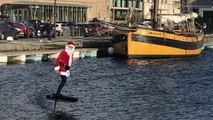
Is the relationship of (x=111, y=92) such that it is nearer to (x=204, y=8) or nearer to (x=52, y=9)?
(x=52, y=9)

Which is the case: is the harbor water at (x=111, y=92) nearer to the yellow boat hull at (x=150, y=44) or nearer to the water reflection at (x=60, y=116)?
the water reflection at (x=60, y=116)

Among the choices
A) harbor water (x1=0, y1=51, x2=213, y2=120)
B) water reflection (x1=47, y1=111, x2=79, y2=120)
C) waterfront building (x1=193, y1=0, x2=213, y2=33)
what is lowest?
harbor water (x1=0, y1=51, x2=213, y2=120)

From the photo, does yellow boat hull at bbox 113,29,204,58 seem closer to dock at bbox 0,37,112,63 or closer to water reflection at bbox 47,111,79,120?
dock at bbox 0,37,112,63

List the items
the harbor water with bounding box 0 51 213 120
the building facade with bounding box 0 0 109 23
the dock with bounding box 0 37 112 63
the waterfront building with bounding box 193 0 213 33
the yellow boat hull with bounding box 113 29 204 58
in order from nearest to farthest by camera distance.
Result: the harbor water with bounding box 0 51 213 120
the dock with bounding box 0 37 112 63
the yellow boat hull with bounding box 113 29 204 58
the building facade with bounding box 0 0 109 23
the waterfront building with bounding box 193 0 213 33

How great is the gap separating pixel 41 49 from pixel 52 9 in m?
38.9

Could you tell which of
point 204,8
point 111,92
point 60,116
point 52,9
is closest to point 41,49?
point 111,92

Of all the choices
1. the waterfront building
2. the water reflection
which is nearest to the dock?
the water reflection

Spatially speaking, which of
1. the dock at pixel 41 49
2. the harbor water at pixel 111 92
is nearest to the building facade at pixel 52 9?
the dock at pixel 41 49

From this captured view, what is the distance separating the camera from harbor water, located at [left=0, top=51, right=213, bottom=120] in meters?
20.1

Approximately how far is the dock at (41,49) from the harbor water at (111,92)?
153cm

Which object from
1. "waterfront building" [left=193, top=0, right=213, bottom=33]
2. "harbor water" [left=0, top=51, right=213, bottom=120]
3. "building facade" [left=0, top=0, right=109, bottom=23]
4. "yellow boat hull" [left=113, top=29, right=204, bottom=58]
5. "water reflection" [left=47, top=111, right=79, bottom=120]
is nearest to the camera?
"water reflection" [left=47, top=111, right=79, bottom=120]

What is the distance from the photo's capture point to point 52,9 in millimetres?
81625

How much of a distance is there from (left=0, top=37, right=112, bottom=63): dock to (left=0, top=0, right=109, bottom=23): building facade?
58.1ft

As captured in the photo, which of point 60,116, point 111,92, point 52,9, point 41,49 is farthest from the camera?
point 52,9
